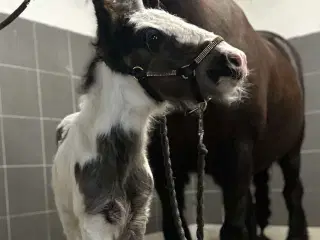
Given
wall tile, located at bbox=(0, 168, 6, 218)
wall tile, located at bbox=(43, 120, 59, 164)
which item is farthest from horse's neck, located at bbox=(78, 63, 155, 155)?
wall tile, located at bbox=(43, 120, 59, 164)

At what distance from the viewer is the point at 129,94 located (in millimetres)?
1219

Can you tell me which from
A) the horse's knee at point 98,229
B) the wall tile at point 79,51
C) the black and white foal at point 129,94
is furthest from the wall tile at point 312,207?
the horse's knee at point 98,229

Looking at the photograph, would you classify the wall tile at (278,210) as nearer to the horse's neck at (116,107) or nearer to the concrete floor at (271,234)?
the concrete floor at (271,234)

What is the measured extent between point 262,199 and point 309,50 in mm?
755

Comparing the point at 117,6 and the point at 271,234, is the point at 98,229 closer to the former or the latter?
the point at 117,6

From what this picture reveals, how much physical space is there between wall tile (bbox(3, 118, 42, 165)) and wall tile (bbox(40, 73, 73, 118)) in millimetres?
91

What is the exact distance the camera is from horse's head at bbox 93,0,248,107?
3.69ft

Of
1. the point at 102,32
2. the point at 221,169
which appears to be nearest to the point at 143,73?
the point at 102,32

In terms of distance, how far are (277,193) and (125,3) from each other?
1741mm

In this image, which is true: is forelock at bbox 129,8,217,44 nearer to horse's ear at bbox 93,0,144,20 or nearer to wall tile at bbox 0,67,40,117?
horse's ear at bbox 93,0,144,20

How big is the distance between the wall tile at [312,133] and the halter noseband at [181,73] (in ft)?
5.14

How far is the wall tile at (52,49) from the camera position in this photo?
7.01ft

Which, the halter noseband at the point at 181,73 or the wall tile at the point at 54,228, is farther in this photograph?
the wall tile at the point at 54,228

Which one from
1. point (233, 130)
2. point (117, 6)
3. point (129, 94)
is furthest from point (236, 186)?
point (117, 6)
